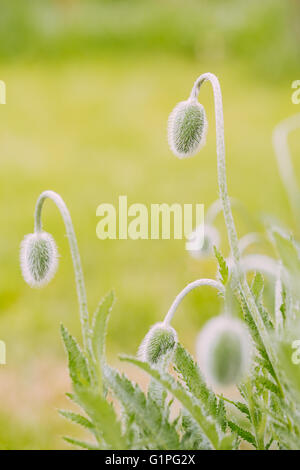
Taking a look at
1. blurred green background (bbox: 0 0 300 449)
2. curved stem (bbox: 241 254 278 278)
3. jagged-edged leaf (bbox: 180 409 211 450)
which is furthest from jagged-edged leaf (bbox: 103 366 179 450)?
blurred green background (bbox: 0 0 300 449)

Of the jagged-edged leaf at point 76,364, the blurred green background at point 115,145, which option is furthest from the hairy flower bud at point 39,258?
the blurred green background at point 115,145

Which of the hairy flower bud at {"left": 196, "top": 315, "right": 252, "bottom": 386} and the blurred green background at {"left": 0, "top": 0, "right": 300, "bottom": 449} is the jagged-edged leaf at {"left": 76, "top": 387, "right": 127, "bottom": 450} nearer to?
the hairy flower bud at {"left": 196, "top": 315, "right": 252, "bottom": 386}

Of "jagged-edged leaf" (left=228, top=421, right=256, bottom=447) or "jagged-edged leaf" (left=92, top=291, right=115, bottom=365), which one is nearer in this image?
Answer: "jagged-edged leaf" (left=92, top=291, right=115, bottom=365)

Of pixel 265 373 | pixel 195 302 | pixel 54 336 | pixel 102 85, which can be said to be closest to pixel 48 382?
pixel 54 336

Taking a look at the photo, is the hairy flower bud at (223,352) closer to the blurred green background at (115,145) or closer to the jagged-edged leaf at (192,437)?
the jagged-edged leaf at (192,437)

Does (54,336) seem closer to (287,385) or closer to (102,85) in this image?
(287,385)
